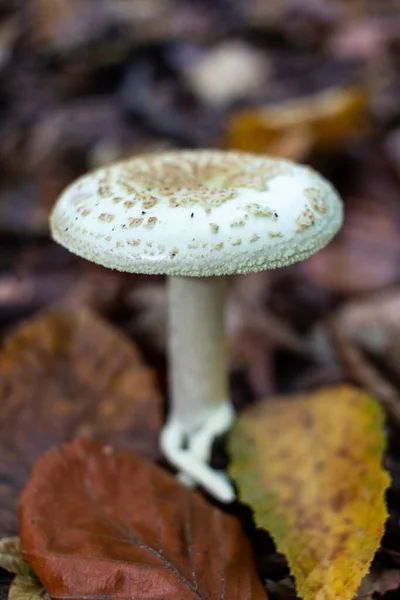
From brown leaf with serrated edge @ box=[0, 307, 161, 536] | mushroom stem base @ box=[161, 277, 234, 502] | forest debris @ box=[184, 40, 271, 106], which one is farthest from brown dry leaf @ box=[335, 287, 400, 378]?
forest debris @ box=[184, 40, 271, 106]

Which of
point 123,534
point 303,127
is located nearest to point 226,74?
point 303,127

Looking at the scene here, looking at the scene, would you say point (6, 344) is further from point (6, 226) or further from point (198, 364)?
point (6, 226)

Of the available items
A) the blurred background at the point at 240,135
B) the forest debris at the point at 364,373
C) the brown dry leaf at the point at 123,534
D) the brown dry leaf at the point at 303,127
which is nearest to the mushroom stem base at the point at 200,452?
the brown dry leaf at the point at 123,534

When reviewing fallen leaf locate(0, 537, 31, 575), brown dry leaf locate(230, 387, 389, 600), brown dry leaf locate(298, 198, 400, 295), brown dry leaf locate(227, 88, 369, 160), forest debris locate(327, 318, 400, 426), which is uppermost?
brown dry leaf locate(227, 88, 369, 160)

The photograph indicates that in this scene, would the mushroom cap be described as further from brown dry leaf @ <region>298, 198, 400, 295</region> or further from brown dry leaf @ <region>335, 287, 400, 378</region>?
Answer: brown dry leaf @ <region>298, 198, 400, 295</region>

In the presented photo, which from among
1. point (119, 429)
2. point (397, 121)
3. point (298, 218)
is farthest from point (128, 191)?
point (397, 121)

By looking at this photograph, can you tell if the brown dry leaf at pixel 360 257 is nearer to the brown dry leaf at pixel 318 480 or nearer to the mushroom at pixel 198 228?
the brown dry leaf at pixel 318 480
